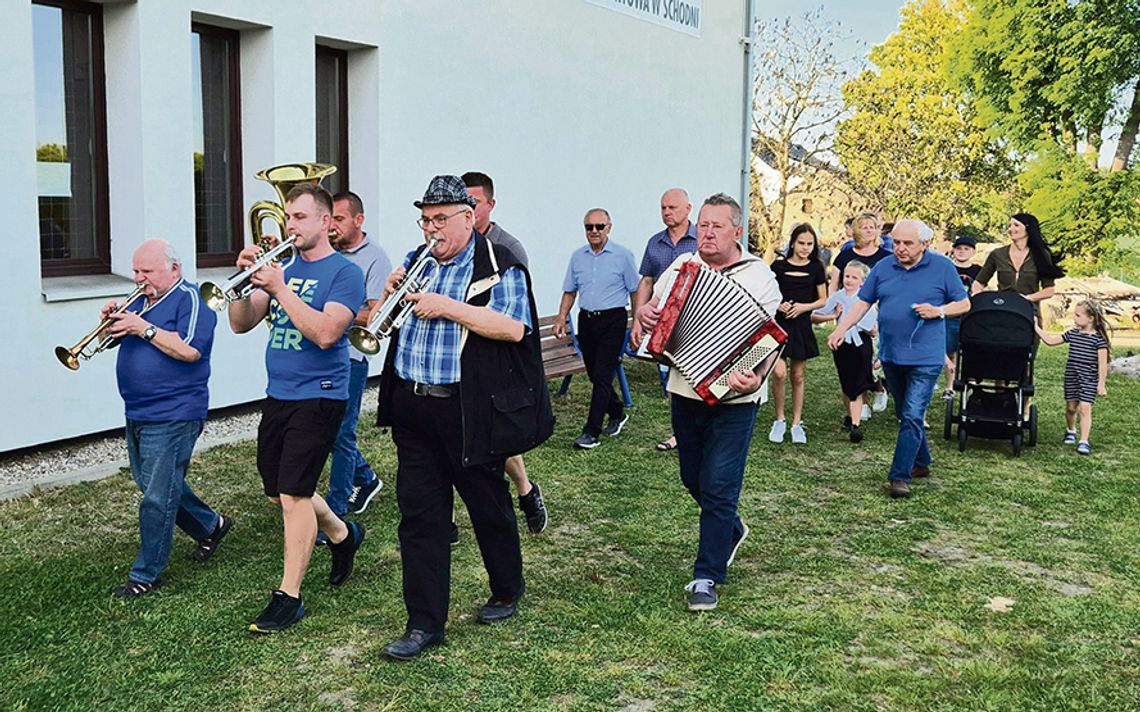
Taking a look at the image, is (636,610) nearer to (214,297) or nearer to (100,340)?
(214,297)

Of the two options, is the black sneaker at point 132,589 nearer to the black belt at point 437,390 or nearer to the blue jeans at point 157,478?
the blue jeans at point 157,478

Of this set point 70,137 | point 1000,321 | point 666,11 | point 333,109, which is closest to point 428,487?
point 70,137

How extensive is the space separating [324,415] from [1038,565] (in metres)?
4.16

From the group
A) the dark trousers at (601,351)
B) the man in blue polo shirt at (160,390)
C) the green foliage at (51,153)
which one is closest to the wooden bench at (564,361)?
the dark trousers at (601,351)

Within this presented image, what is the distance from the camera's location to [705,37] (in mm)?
16578

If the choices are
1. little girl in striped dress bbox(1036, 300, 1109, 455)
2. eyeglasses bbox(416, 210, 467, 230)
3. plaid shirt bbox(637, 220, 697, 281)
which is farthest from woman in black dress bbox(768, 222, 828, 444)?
eyeglasses bbox(416, 210, 467, 230)

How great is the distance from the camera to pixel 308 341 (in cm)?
505

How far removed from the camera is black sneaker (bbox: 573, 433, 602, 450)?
919 cm

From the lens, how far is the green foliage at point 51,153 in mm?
8172

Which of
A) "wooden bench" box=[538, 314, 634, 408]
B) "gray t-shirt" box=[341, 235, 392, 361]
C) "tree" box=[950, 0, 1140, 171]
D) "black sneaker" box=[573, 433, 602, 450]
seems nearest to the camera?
"gray t-shirt" box=[341, 235, 392, 361]

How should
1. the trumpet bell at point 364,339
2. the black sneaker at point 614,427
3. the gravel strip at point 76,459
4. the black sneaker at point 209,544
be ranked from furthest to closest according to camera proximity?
the black sneaker at point 614,427 < the gravel strip at point 76,459 < the black sneaker at point 209,544 < the trumpet bell at point 364,339

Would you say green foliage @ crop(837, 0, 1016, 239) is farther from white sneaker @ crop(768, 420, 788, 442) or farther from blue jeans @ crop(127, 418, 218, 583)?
blue jeans @ crop(127, 418, 218, 583)

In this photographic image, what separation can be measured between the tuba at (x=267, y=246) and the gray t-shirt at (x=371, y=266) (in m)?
0.85

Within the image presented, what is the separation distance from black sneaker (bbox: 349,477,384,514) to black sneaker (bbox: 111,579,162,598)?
5.45 feet
